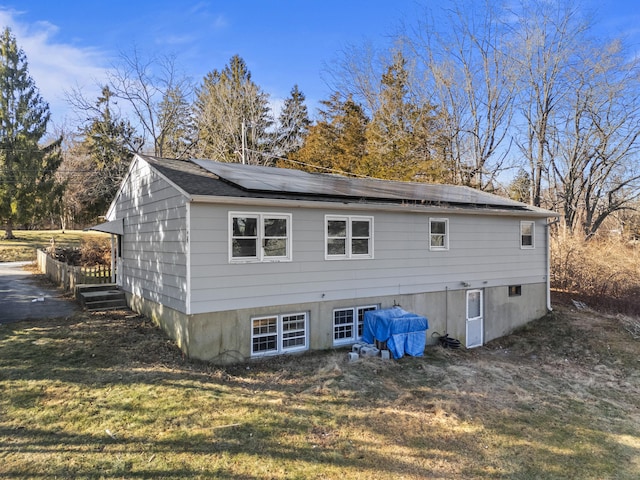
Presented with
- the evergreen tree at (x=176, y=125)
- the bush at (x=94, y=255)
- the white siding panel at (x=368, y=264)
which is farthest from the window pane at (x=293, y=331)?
the evergreen tree at (x=176, y=125)

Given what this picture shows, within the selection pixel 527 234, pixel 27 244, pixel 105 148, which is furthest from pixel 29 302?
pixel 105 148

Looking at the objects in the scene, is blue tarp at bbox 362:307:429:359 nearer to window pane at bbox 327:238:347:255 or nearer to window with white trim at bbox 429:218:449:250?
window pane at bbox 327:238:347:255

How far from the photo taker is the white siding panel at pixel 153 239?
8086 millimetres

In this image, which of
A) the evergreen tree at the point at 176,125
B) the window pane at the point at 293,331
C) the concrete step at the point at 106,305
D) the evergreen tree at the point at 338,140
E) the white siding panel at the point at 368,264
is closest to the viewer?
the white siding panel at the point at 368,264

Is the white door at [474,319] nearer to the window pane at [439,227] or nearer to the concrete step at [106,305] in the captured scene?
the window pane at [439,227]

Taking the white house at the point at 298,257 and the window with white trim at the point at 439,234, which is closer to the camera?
the white house at the point at 298,257

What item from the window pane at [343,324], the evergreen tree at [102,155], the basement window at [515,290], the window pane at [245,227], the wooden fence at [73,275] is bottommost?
the window pane at [343,324]

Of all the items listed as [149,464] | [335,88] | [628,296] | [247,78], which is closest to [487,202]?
[628,296]

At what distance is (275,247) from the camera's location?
28.4ft

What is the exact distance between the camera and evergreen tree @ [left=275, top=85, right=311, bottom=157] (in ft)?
100

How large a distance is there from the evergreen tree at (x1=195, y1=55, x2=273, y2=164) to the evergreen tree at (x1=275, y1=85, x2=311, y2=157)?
1238 mm

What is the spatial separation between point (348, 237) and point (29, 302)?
1026 cm

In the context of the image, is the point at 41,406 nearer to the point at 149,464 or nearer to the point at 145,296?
the point at 149,464

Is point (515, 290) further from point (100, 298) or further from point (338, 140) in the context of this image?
point (338, 140)
